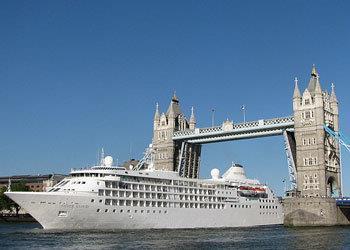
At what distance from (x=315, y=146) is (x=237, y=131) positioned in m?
17.9

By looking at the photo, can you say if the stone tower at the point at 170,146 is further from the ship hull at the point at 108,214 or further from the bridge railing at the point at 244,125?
the ship hull at the point at 108,214

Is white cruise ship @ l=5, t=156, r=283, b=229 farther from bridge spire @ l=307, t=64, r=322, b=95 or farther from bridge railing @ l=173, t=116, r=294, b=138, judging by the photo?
bridge spire @ l=307, t=64, r=322, b=95

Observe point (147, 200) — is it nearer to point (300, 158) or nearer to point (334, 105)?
point (300, 158)

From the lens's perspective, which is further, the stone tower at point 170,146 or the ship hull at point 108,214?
the stone tower at point 170,146

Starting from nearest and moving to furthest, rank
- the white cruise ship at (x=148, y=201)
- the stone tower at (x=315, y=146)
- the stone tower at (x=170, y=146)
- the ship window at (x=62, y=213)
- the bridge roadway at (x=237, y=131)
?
the ship window at (x=62, y=213), the white cruise ship at (x=148, y=201), the stone tower at (x=315, y=146), the bridge roadway at (x=237, y=131), the stone tower at (x=170, y=146)

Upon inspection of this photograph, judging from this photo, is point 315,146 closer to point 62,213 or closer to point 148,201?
point 148,201

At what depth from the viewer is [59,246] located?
49.1 metres

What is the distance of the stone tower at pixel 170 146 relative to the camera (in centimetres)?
12712

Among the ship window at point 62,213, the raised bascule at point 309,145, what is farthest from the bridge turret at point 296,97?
the ship window at point 62,213

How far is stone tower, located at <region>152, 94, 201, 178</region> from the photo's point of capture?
127125mm

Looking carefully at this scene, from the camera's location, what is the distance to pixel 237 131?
11325cm

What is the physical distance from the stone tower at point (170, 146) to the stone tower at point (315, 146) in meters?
30.9

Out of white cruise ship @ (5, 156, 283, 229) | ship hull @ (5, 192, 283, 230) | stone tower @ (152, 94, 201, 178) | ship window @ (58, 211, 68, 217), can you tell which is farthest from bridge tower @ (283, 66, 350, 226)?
ship window @ (58, 211, 68, 217)

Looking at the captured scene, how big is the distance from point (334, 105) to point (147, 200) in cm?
5191
